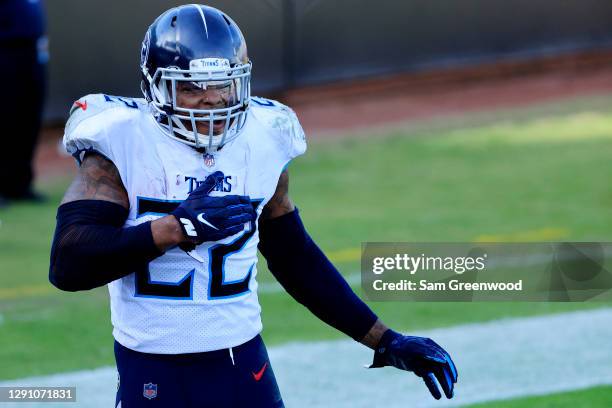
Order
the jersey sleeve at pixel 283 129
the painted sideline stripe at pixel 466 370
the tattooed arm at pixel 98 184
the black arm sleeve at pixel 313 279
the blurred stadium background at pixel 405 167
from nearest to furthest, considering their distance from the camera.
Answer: the tattooed arm at pixel 98 184 < the jersey sleeve at pixel 283 129 < the black arm sleeve at pixel 313 279 < the painted sideline stripe at pixel 466 370 < the blurred stadium background at pixel 405 167

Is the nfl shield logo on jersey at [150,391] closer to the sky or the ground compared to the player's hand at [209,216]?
closer to the ground

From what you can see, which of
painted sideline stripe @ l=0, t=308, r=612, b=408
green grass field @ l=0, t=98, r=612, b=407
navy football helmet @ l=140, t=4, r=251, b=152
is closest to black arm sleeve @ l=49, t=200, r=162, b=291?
navy football helmet @ l=140, t=4, r=251, b=152

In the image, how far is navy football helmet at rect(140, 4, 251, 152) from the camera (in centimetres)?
320

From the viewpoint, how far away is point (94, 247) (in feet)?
9.91

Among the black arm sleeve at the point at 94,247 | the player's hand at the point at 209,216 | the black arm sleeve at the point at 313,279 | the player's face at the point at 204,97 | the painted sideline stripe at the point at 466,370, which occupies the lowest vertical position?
the painted sideline stripe at the point at 466,370

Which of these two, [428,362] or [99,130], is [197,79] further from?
[428,362]

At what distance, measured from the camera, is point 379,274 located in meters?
7.24

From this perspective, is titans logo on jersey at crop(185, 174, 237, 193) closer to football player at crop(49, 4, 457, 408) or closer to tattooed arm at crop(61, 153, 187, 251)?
football player at crop(49, 4, 457, 408)

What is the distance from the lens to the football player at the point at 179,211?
10.1ft

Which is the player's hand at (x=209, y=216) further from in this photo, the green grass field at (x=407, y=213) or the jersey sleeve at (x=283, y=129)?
the green grass field at (x=407, y=213)

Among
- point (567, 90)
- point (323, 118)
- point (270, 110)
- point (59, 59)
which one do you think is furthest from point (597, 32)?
point (270, 110)

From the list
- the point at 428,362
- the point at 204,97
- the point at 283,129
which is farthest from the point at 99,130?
the point at 428,362

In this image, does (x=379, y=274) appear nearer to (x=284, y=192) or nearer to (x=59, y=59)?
(x=284, y=192)

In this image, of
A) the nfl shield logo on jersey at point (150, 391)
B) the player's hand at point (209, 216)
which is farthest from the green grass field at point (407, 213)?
the player's hand at point (209, 216)
